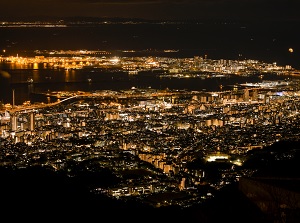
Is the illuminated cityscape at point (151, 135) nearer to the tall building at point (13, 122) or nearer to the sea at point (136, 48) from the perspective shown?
the tall building at point (13, 122)

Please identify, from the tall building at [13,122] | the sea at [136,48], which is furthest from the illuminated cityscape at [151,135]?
the sea at [136,48]

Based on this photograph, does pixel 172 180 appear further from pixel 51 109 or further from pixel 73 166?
pixel 51 109

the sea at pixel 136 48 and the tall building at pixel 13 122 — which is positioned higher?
the sea at pixel 136 48

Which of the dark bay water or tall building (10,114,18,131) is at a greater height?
the dark bay water

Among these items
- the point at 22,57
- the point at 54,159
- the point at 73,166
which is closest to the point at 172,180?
the point at 73,166

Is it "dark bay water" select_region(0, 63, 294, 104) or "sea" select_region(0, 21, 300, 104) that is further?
"sea" select_region(0, 21, 300, 104)

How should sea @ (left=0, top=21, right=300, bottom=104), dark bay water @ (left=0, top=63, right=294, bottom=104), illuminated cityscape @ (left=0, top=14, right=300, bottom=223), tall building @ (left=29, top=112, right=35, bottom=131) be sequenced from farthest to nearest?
sea @ (left=0, top=21, right=300, bottom=104) → dark bay water @ (left=0, top=63, right=294, bottom=104) → tall building @ (left=29, top=112, right=35, bottom=131) → illuminated cityscape @ (left=0, top=14, right=300, bottom=223)

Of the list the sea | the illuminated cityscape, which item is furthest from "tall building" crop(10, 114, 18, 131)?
the sea

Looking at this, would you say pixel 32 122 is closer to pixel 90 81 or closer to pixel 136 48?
pixel 90 81

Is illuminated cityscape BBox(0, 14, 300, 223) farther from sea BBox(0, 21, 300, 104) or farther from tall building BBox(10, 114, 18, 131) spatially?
sea BBox(0, 21, 300, 104)

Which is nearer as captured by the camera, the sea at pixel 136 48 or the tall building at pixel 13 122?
the tall building at pixel 13 122
